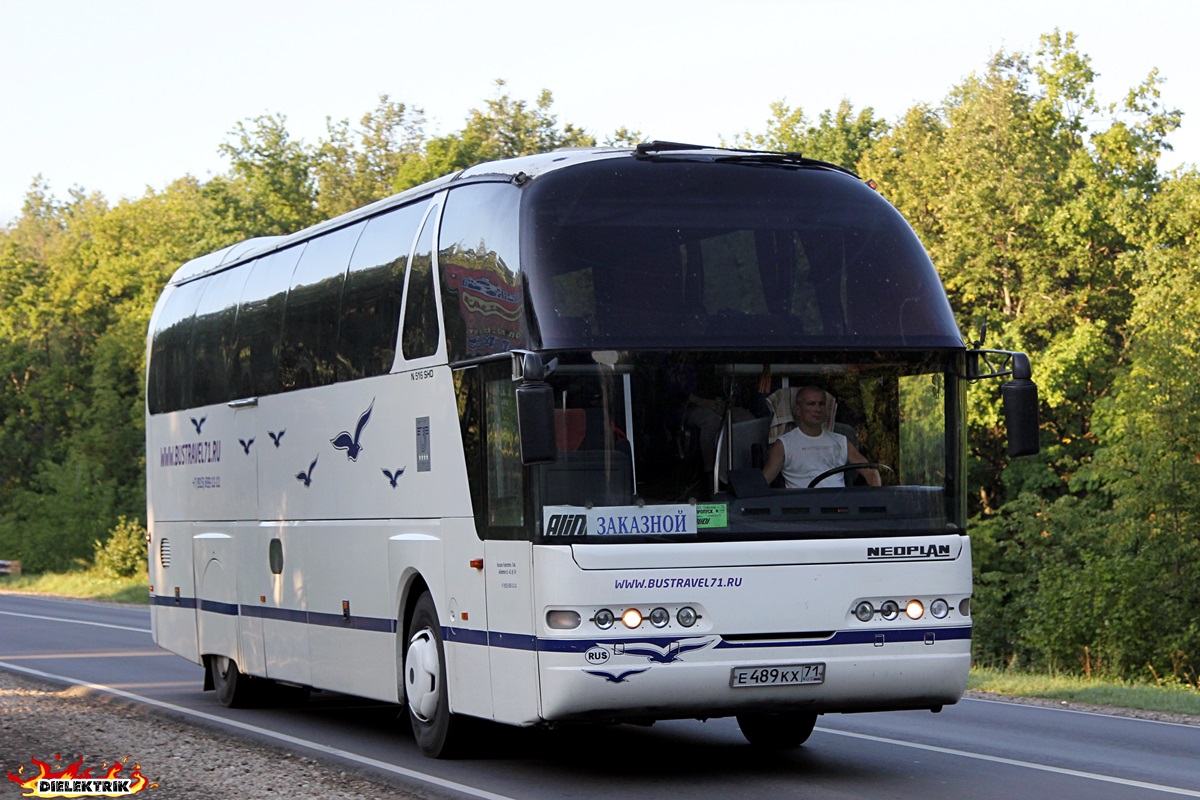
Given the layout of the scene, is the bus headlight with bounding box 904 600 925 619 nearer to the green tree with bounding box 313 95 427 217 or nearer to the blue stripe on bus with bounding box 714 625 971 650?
the blue stripe on bus with bounding box 714 625 971 650

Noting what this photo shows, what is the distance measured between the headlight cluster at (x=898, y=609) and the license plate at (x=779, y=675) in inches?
15.4

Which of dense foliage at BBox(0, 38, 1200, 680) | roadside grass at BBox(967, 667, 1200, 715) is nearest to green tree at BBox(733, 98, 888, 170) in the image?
A: dense foliage at BBox(0, 38, 1200, 680)

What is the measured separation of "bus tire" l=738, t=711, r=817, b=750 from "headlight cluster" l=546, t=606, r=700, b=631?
263 centimetres

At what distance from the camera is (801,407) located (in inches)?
418

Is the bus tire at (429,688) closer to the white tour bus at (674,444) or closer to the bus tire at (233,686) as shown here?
the white tour bus at (674,444)

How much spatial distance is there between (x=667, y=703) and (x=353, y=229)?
5.39m

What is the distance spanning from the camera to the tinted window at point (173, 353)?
707 inches

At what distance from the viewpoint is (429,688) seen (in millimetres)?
12008

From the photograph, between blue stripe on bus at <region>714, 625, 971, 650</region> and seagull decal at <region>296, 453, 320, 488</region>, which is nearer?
blue stripe on bus at <region>714, 625, 971, 650</region>

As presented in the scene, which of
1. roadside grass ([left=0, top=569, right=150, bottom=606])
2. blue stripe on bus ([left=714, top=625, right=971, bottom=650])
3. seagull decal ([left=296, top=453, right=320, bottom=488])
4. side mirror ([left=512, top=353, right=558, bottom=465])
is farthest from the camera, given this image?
roadside grass ([left=0, top=569, right=150, bottom=606])

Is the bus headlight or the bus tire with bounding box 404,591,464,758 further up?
the bus headlight

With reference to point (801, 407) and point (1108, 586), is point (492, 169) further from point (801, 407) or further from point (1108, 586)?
point (1108, 586)

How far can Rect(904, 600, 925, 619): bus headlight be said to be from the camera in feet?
34.7

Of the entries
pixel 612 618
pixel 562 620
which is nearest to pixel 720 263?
pixel 612 618
